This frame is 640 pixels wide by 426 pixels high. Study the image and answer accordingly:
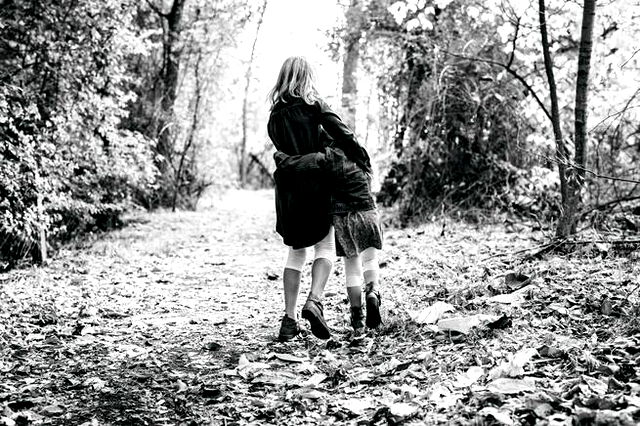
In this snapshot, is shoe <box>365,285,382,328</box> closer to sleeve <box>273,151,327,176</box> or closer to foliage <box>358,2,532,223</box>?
sleeve <box>273,151,327,176</box>

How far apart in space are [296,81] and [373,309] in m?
1.76

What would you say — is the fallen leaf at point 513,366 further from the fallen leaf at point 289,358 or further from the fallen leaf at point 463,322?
the fallen leaf at point 289,358

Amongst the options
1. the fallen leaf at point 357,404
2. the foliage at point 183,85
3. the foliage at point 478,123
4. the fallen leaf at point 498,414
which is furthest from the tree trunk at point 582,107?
the foliage at point 183,85

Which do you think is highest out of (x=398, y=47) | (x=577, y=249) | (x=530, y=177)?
(x=398, y=47)

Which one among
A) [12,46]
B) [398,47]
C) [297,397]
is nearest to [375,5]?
[398,47]

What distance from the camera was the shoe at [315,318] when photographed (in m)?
4.07

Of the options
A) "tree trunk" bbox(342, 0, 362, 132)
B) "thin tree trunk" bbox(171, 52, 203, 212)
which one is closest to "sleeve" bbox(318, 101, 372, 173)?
"tree trunk" bbox(342, 0, 362, 132)

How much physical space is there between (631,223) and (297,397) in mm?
4624

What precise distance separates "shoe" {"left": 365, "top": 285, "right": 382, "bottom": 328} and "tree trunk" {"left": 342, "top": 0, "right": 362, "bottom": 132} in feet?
24.3

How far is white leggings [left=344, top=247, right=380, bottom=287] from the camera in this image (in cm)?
437

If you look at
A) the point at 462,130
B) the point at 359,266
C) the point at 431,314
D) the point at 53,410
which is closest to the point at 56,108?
the point at 359,266

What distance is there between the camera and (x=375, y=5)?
10.3 m

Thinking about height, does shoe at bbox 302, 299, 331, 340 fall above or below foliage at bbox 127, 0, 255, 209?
below

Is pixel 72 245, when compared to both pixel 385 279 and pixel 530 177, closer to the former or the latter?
pixel 385 279
